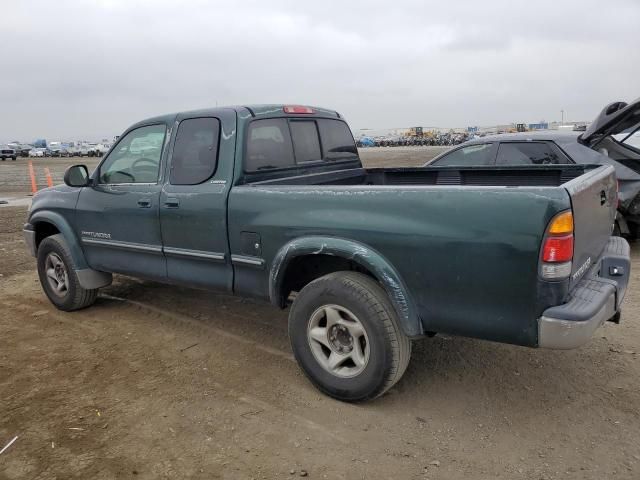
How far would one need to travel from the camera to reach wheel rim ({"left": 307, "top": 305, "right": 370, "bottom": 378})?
10.7ft

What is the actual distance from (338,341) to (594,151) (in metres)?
4.75

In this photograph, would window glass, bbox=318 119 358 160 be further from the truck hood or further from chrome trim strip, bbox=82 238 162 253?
the truck hood

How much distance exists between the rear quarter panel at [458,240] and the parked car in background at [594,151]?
11.9 ft

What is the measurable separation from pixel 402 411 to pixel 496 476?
0.75 meters

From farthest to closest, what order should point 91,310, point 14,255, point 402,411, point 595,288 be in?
point 14,255, point 91,310, point 402,411, point 595,288

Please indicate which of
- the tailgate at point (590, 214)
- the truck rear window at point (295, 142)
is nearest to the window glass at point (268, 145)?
the truck rear window at point (295, 142)

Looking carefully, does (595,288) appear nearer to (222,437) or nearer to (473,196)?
(473,196)

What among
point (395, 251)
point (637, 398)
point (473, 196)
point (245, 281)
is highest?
point (473, 196)

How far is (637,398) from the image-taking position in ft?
11.0

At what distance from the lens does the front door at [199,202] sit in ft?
12.6

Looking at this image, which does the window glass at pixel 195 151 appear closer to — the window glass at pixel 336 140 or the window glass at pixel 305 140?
the window glass at pixel 305 140

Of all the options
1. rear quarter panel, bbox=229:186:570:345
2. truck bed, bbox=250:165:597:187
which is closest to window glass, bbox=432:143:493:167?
truck bed, bbox=250:165:597:187

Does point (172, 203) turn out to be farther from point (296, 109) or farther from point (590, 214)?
point (590, 214)

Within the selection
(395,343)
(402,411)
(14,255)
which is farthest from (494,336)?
(14,255)
